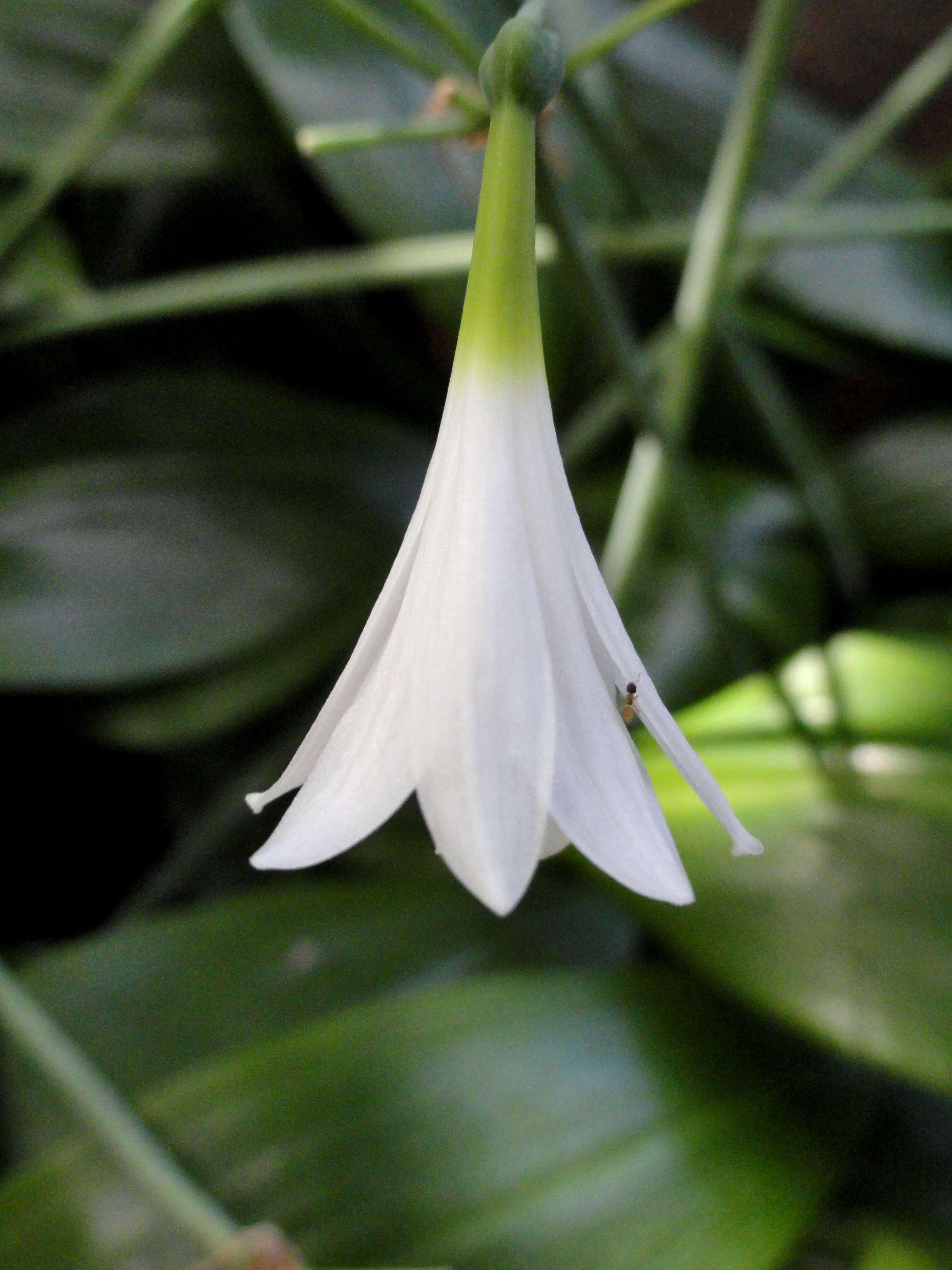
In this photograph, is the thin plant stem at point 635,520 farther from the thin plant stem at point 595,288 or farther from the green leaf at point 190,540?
the green leaf at point 190,540

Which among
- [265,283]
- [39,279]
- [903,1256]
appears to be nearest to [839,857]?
[903,1256]

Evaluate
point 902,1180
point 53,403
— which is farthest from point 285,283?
point 902,1180

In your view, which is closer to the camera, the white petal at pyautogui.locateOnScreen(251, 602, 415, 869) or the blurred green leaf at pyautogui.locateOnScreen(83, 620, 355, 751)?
the white petal at pyautogui.locateOnScreen(251, 602, 415, 869)

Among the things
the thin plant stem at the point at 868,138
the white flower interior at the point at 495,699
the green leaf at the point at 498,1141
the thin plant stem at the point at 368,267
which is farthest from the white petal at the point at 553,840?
the thin plant stem at the point at 868,138

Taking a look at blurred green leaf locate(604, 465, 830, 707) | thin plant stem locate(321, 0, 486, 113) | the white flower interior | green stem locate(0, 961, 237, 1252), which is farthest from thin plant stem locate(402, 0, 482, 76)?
green stem locate(0, 961, 237, 1252)

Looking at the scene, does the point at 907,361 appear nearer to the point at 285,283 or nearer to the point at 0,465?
the point at 285,283

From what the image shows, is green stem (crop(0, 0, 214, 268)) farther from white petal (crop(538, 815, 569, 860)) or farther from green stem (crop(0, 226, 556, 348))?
white petal (crop(538, 815, 569, 860))

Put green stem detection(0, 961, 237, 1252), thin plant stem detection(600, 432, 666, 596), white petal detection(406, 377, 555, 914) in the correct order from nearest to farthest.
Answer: white petal detection(406, 377, 555, 914), green stem detection(0, 961, 237, 1252), thin plant stem detection(600, 432, 666, 596)
